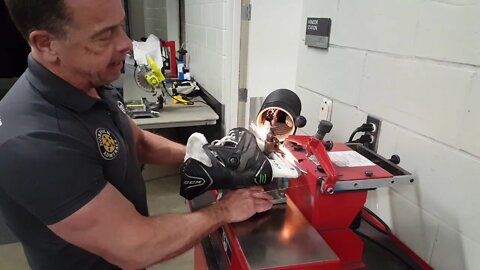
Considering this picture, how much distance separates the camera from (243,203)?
91cm

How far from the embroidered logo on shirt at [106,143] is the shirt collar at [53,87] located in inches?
3.3

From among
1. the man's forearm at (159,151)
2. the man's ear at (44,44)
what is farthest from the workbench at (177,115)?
the man's ear at (44,44)

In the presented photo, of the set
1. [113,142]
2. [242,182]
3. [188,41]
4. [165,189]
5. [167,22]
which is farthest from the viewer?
[167,22]

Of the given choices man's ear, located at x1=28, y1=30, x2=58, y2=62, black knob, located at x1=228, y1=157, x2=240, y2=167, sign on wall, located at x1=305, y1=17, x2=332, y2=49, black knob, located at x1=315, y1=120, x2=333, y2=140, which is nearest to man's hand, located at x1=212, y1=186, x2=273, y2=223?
black knob, located at x1=228, y1=157, x2=240, y2=167

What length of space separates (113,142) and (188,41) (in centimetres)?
273

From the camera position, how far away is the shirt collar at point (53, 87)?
875 mm

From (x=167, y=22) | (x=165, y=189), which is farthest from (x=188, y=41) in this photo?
(x=165, y=189)

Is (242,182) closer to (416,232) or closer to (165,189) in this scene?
Answer: (416,232)

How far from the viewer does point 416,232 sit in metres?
1.03

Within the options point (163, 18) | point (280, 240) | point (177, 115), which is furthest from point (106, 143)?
point (163, 18)

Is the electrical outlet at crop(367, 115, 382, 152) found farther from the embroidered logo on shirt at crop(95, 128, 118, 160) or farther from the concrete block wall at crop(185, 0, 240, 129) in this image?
the concrete block wall at crop(185, 0, 240, 129)

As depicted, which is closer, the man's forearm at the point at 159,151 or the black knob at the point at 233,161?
the black knob at the point at 233,161

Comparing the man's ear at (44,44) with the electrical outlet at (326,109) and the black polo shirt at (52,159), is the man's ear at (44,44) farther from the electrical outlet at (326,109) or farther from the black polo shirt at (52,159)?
the electrical outlet at (326,109)

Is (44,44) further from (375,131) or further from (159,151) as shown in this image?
(375,131)
